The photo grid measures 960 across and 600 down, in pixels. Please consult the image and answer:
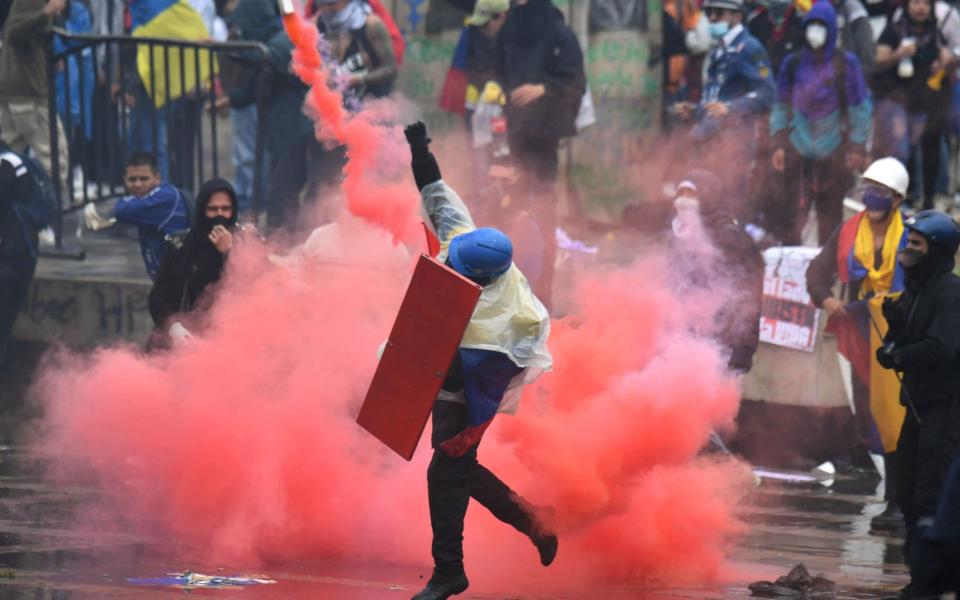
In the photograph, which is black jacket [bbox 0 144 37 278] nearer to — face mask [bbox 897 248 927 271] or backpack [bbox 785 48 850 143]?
backpack [bbox 785 48 850 143]

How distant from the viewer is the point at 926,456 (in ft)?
26.7

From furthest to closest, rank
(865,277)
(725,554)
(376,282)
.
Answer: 1. (865,277)
2. (376,282)
3. (725,554)

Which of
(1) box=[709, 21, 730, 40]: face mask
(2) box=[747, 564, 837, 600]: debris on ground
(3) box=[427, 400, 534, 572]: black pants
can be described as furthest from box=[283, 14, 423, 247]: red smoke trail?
(1) box=[709, 21, 730, 40]: face mask

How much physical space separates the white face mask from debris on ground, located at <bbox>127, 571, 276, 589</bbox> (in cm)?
656

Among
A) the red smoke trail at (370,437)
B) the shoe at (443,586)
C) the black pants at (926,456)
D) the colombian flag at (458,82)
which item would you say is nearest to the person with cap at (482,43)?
the colombian flag at (458,82)

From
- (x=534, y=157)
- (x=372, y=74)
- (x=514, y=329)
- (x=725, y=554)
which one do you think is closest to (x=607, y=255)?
(x=534, y=157)

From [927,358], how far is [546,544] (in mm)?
1985

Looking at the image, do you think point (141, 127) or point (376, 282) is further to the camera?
point (141, 127)

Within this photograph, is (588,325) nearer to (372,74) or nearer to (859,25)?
(372,74)

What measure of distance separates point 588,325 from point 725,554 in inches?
51.2

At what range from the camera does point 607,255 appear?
42.2ft

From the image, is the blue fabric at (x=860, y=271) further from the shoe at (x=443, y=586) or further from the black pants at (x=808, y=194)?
the shoe at (x=443, y=586)

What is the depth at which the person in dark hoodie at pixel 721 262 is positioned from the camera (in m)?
10.7

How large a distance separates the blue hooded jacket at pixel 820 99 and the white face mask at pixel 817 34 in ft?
0.10
